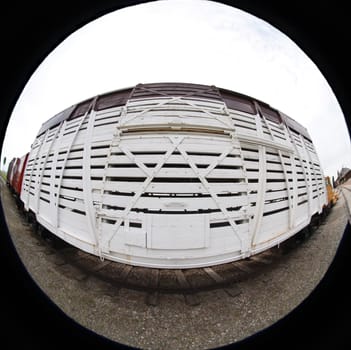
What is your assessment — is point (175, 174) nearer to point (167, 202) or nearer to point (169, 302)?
point (167, 202)

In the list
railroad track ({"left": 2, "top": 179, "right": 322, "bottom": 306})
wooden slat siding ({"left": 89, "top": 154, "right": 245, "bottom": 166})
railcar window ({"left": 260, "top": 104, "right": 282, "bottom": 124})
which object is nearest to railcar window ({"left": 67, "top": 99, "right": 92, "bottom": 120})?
wooden slat siding ({"left": 89, "top": 154, "right": 245, "bottom": 166})

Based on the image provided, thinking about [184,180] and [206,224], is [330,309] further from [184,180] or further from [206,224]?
[184,180]

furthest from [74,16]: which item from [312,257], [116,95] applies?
[312,257]

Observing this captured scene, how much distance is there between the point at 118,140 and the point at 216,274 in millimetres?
750

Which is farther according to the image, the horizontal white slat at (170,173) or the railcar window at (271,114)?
the railcar window at (271,114)

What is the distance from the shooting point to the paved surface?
24.1 inches

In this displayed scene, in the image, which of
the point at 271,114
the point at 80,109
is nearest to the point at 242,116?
the point at 271,114

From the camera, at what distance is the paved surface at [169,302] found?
612 millimetres

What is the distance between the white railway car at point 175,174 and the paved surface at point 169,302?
16 cm

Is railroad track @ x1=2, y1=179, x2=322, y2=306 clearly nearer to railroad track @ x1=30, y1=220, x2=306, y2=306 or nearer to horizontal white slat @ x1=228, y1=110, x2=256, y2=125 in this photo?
railroad track @ x1=30, y1=220, x2=306, y2=306

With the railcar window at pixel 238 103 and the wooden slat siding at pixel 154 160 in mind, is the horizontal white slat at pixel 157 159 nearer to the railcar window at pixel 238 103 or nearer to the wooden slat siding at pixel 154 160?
the wooden slat siding at pixel 154 160

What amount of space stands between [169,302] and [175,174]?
0.56 metres

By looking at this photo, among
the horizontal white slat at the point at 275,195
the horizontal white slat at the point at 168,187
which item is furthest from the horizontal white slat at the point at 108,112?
the horizontal white slat at the point at 275,195

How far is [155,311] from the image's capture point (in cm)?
62
